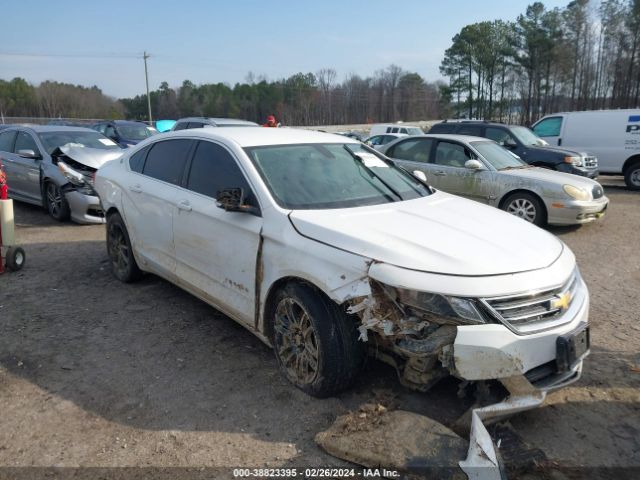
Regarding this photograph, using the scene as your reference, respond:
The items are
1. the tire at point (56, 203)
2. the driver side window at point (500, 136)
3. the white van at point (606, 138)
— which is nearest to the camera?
the tire at point (56, 203)

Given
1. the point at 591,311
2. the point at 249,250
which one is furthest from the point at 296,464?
the point at 591,311

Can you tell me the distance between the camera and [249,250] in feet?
11.7

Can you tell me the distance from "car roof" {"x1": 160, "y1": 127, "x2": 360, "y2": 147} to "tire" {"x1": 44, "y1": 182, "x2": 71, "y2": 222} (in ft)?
15.7

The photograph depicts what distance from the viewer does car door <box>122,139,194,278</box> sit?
4.49 m

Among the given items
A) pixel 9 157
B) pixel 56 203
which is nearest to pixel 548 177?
pixel 56 203

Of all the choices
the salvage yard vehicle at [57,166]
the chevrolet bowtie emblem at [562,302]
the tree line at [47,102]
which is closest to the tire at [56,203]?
the salvage yard vehicle at [57,166]

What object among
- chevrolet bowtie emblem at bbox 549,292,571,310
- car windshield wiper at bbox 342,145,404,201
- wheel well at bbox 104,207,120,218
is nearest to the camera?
chevrolet bowtie emblem at bbox 549,292,571,310

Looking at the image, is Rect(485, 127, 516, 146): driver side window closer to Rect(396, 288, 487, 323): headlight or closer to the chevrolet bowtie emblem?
the chevrolet bowtie emblem

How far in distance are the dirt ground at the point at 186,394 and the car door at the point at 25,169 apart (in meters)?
4.48

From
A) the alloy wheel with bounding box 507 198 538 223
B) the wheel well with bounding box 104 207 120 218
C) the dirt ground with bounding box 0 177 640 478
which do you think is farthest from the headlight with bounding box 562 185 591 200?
the wheel well with bounding box 104 207 120 218

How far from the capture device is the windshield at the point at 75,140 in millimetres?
9238

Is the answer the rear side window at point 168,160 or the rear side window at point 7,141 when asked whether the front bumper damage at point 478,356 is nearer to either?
the rear side window at point 168,160

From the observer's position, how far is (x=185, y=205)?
4.21 metres

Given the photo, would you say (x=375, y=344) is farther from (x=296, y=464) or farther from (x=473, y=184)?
(x=473, y=184)
